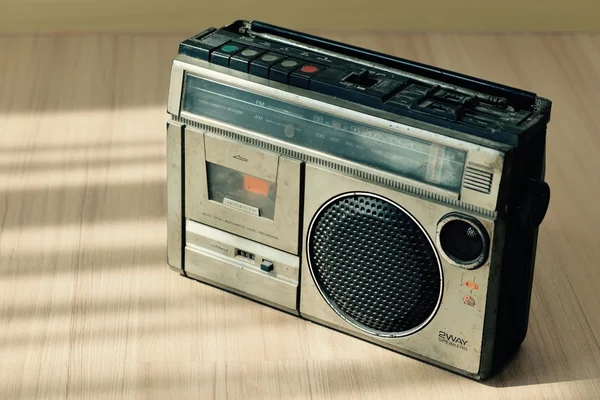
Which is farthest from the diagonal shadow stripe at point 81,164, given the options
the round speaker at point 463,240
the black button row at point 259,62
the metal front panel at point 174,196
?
the round speaker at point 463,240

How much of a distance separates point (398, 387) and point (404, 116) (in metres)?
0.29

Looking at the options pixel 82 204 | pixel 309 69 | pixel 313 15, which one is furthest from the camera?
pixel 313 15

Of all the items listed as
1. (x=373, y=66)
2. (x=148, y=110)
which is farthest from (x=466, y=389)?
(x=148, y=110)

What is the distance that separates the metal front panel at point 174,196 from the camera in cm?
130

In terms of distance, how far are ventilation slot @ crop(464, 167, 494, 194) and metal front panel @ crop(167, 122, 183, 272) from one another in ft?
1.13

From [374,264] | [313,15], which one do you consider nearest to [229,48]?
[374,264]

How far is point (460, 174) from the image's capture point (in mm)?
1129

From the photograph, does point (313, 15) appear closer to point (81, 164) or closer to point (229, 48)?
point (81, 164)

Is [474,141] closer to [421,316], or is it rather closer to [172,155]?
[421,316]

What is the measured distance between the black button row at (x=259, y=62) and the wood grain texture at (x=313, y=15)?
0.78 metres

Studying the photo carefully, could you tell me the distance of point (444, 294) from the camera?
1.19 metres

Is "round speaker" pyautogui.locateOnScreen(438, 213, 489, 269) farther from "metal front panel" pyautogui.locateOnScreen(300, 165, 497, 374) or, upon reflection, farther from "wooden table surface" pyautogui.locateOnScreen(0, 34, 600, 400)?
"wooden table surface" pyautogui.locateOnScreen(0, 34, 600, 400)

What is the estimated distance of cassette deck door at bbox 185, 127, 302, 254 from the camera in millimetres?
1250

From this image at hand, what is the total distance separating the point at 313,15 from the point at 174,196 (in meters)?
0.81
